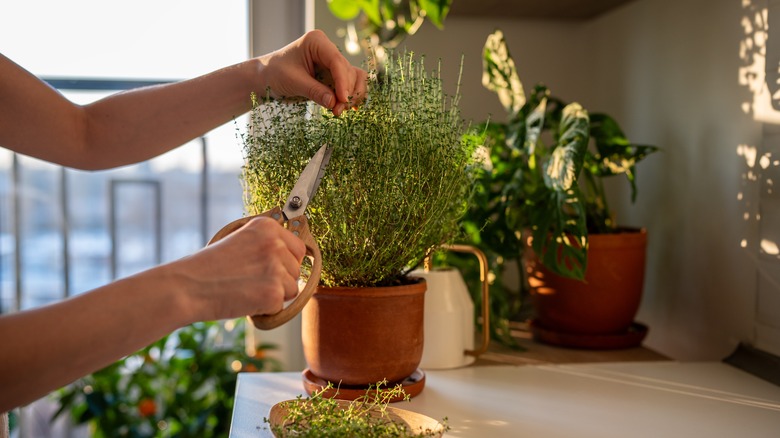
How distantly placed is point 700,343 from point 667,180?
309 millimetres

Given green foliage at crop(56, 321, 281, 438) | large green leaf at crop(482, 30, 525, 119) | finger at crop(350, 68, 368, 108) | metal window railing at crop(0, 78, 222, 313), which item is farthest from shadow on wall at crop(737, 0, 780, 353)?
metal window railing at crop(0, 78, 222, 313)

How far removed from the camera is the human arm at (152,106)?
885 mm

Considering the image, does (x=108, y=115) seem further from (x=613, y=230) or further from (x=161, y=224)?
(x=161, y=224)

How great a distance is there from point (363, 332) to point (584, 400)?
0.31 meters

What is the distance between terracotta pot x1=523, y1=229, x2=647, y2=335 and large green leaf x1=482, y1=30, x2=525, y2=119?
0.30m

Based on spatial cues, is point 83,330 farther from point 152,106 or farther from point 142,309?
point 152,106

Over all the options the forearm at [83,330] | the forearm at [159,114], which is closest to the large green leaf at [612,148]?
the forearm at [159,114]

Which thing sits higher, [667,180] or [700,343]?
[667,180]

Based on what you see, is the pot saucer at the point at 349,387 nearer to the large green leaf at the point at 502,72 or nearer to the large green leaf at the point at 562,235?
the large green leaf at the point at 562,235

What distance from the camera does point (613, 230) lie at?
129cm

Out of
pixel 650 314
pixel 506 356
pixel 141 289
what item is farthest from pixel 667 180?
pixel 141 289

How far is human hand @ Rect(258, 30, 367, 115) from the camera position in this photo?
33.8 inches

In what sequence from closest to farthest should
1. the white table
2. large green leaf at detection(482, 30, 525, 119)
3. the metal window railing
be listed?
the white table < large green leaf at detection(482, 30, 525, 119) < the metal window railing

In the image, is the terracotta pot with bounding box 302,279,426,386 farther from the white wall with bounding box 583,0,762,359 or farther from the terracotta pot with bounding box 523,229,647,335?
the white wall with bounding box 583,0,762,359
